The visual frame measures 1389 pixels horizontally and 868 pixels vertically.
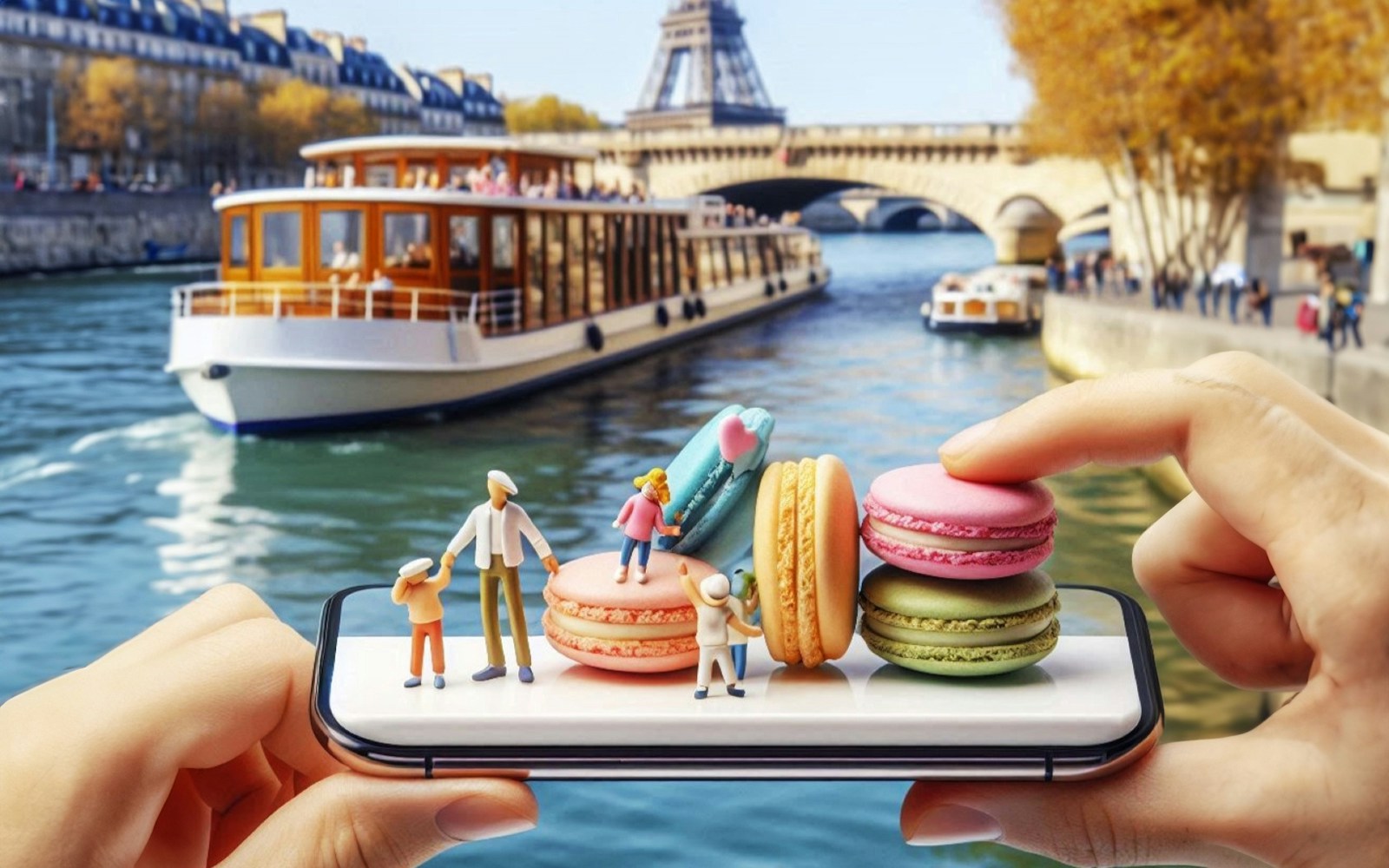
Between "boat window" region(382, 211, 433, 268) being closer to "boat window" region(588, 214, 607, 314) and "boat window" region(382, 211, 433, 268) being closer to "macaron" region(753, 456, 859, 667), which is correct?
"boat window" region(588, 214, 607, 314)

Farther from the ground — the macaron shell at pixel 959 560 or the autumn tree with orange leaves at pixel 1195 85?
the autumn tree with orange leaves at pixel 1195 85

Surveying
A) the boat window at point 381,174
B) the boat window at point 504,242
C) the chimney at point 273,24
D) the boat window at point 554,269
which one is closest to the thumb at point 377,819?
the boat window at point 504,242

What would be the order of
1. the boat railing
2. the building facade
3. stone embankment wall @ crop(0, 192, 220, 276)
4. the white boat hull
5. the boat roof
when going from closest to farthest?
the white boat hull
the boat railing
the boat roof
stone embankment wall @ crop(0, 192, 220, 276)
the building facade

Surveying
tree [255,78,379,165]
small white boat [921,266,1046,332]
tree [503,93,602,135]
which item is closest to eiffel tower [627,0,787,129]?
tree [503,93,602,135]

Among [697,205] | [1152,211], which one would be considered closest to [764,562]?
[697,205]

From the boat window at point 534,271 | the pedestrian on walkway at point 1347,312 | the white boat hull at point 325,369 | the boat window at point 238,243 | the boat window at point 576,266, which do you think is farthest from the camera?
the boat window at point 576,266

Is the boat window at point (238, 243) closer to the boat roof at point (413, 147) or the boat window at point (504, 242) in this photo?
the boat roof at point (413, 147)
